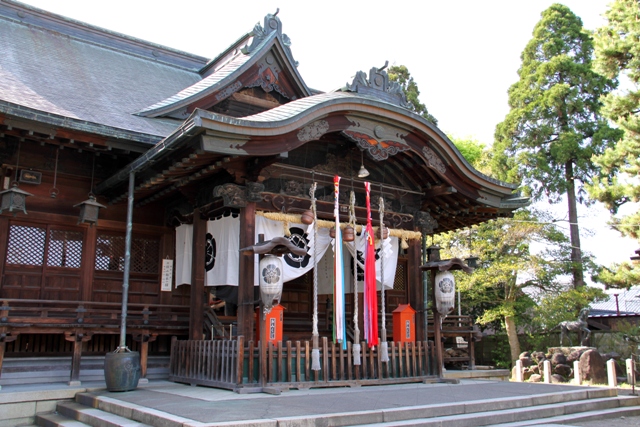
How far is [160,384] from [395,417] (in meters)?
4.92

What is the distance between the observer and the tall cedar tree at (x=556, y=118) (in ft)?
88.8

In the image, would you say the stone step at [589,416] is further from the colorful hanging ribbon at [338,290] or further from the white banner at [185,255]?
the white banner at [185,255]

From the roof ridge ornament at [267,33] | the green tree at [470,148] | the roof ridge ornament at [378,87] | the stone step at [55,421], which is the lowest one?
the stone step at [55,421]

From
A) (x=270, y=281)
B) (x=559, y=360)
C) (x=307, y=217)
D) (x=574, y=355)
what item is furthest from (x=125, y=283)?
(x=574, y=355)

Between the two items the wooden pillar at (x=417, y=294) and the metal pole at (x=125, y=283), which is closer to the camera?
the metal pole at (x=125, y=283)

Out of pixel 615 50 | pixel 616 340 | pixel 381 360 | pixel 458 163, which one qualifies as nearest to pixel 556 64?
pixel 615 50

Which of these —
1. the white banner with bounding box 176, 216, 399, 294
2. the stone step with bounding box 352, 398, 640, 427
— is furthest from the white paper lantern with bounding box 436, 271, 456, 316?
the stone step with bounding box 352, 398, 640, 427

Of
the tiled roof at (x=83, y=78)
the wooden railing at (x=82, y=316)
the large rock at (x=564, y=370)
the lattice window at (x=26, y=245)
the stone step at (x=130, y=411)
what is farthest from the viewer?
the large rock at (x=564, y=370)

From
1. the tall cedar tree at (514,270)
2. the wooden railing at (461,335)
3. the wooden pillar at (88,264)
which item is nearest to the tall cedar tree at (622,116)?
the tall cedar tree at (514,270)

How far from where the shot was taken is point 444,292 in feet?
35.0

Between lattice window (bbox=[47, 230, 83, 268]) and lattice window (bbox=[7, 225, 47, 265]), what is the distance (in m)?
0.15

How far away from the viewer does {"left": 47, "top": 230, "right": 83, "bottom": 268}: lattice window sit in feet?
34.5

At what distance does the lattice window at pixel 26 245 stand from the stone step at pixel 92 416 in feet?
10.1

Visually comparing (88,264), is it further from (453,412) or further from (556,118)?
(556,118)
